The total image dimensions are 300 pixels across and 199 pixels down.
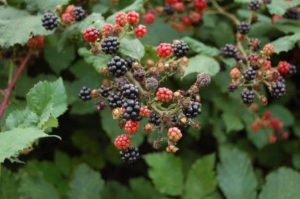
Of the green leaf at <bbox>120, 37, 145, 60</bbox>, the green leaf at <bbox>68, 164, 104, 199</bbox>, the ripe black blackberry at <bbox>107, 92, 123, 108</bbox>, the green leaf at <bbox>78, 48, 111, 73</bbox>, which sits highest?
the green leaf at <bbox>120, 37, 145, 60</bbox>

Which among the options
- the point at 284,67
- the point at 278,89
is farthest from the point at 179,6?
the point at 278,89

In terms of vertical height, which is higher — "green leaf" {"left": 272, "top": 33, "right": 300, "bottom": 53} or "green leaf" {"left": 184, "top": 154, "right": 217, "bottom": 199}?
"green leaf" {"left": 272, "top": 33, "right": 300, "bottom": 53}

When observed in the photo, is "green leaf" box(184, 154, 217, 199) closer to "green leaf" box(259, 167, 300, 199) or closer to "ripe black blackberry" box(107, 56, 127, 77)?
"green leaf" box(259, 167, 300, 199)

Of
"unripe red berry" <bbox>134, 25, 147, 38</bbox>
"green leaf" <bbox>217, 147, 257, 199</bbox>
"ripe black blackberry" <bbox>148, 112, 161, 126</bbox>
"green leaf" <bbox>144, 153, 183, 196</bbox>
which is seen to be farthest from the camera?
"green leaf" <bbox>144, 153, 183, 196</bbox>

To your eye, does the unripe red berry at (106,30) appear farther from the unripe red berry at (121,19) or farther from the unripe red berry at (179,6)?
the unripe red berry at (179,6)

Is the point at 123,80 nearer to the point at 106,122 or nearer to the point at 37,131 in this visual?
the point at 37,131

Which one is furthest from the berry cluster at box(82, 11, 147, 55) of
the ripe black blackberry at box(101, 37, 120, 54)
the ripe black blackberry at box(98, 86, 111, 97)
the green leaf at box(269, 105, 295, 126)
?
the green leaf at box(269, 105, 295, 126)

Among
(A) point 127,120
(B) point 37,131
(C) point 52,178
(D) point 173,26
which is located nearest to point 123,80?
(A) point 127,120
